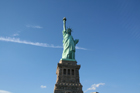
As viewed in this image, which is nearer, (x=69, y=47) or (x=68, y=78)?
(x=68, y=78)

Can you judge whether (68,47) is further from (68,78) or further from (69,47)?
(68,78)

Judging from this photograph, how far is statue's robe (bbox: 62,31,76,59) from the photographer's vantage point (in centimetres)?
4341

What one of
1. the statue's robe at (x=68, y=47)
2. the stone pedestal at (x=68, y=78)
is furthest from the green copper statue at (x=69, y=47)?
the stone pedestal at (x=68, y=78)

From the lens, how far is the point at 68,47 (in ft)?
145

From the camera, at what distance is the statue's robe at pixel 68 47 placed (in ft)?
142

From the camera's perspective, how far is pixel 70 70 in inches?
1615

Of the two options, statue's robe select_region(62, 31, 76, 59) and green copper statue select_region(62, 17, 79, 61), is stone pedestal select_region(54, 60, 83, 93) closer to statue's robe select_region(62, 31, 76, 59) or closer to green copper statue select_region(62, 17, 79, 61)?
green copper statue select_region(62, 17, 79, 61)

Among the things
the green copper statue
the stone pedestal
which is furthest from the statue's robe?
the stone pedestal

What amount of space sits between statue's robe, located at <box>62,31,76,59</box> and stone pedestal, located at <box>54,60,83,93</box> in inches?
83.5

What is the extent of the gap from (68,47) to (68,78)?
8.45m

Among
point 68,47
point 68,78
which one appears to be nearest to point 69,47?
point 68,47

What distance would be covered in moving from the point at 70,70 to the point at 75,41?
935 cm

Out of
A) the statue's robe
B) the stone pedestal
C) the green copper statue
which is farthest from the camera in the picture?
the statue's robe

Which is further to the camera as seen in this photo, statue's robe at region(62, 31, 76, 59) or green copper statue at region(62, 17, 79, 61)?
statue's robe at region(62, 31, 76, 59)
